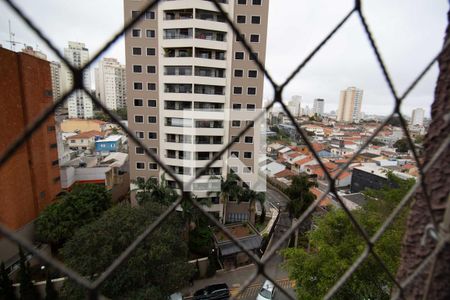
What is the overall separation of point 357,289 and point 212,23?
7.38 metres

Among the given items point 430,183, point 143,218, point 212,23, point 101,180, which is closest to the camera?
point 430,183

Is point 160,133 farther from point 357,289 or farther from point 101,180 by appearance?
point 357,289

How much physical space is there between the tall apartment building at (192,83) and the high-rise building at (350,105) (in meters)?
35.4

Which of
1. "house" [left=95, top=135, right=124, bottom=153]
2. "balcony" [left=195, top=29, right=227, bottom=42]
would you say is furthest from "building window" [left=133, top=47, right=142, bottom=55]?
"house" [left=95, top=135, right=124, bottom=153]

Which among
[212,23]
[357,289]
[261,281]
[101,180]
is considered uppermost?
[212,23]

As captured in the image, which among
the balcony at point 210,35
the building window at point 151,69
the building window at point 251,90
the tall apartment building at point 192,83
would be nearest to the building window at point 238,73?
the tall apartment building at point 192,83

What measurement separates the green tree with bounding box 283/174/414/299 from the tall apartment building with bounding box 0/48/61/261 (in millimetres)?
5295

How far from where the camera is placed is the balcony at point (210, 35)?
297 inches

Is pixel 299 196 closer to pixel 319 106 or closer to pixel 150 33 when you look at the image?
pixel 150 33

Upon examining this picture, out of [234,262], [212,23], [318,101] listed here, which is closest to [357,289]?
[234,262]

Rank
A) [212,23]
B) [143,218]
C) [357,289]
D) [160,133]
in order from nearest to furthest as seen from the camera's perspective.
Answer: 1. [357,289]
2. [143,218]
3. [212,23]
4. [160,133]

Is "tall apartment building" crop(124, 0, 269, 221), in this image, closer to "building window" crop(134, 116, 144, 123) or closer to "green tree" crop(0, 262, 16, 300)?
"building window" crop(134, 116, 144, 123)

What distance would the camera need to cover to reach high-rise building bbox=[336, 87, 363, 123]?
38.3m

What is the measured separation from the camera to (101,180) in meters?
9.33
